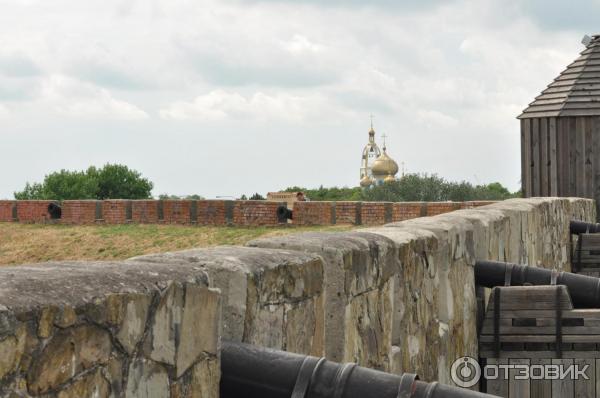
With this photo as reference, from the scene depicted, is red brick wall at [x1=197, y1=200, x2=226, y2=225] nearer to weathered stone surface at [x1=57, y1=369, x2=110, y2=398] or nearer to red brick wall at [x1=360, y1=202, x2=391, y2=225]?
red brick wall at [x1=360, y1=202, x2=391, y2=225]

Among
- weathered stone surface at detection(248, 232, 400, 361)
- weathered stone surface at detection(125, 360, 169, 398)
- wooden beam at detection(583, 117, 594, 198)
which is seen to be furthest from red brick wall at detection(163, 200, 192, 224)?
weathered stone surface at detection(125, 360, 169, 398)

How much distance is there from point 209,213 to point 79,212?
3.29 metres

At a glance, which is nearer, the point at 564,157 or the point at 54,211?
the point at 564,157

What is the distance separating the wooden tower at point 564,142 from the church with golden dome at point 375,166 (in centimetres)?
6136

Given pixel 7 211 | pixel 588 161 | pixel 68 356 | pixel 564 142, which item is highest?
pixel 564 142

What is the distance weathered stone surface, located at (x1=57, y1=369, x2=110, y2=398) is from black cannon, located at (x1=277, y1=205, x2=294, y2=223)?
17.3 meters

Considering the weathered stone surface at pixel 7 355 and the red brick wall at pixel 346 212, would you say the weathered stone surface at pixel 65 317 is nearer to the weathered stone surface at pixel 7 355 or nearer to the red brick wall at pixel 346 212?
the weathered stone surface at pixel 7 355

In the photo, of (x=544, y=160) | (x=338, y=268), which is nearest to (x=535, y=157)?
(x=544, y=160)

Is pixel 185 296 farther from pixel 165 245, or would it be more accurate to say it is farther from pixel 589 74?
→ pixel 589 74

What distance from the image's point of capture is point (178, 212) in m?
20.4

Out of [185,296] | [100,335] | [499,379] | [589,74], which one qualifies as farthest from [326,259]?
[589,74]

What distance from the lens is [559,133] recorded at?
1725cm

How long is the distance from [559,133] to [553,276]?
38.9 feet

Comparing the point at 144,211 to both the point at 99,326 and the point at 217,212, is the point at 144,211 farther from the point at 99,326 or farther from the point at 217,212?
the point at 99,326
